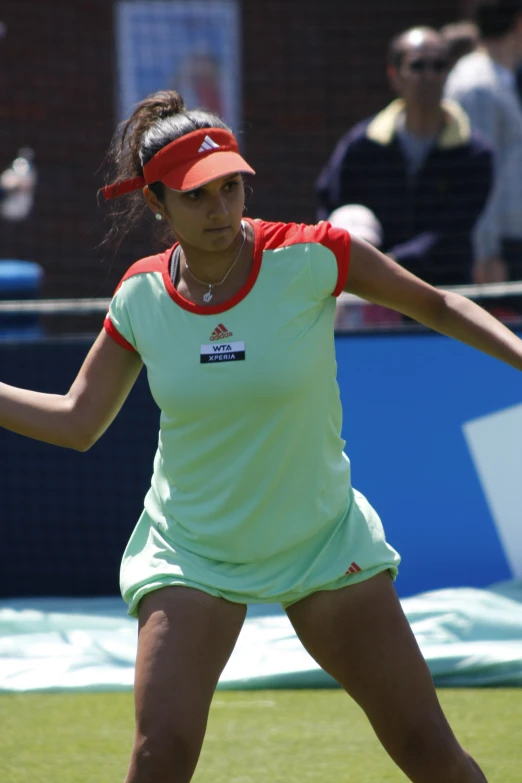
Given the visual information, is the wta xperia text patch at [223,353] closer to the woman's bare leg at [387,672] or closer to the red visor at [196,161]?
the red visor at [196,161]

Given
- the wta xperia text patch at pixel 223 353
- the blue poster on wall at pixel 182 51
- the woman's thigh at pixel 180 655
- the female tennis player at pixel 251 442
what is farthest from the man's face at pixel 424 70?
the blue poster on wall at pixel 182 51

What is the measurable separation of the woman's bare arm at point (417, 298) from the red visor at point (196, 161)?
356 mm

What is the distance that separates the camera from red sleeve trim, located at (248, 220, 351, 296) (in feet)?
10.7

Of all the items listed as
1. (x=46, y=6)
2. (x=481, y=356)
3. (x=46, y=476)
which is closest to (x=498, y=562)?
(x=481, y=356)

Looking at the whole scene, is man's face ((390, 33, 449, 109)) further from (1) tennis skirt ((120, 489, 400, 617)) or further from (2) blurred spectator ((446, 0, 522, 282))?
(1) tennis skirt ((120, 489, 400, 617))

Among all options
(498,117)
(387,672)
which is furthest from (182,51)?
(387,672)

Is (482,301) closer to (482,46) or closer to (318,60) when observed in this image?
(482,46)

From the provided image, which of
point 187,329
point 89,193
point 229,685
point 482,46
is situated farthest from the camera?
point 89,193

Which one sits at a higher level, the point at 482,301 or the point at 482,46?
the point at 482,46

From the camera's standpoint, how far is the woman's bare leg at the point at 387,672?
307 centimetres

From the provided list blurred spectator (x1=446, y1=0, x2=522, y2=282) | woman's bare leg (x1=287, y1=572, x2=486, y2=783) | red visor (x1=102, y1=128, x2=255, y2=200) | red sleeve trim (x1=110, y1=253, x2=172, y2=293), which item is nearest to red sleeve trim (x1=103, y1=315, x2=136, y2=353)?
red sleeve trim (x1=110, y1=253, x2=172, y2=293)

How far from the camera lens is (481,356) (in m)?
6.54

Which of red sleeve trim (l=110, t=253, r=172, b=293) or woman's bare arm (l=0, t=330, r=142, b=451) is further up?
red sleeve trim (l=110, t=253, r=172, b=293)

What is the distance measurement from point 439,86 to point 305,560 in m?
4.50
